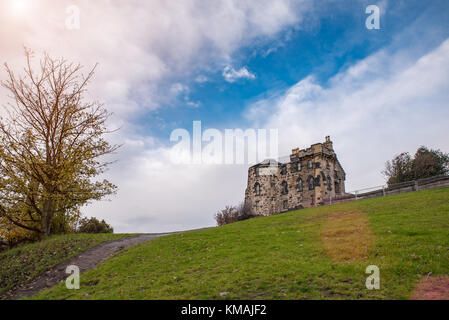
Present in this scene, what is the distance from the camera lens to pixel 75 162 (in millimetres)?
22656

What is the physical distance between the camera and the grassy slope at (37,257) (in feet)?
49.8

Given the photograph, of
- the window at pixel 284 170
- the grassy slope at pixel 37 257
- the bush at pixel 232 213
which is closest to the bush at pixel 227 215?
the bush at pixel 232 213

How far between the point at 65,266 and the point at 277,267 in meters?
12.3

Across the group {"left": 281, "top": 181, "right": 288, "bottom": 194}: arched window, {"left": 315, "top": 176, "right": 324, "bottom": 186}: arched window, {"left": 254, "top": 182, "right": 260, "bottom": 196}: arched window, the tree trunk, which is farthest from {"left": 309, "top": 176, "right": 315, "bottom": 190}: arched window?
the tree trunk

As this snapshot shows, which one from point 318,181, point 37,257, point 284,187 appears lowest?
point 37,257

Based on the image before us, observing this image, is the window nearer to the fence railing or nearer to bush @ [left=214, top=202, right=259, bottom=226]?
bush @ [left=214, top=202, right=259, bottom=226]

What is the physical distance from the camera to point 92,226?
1348 inches

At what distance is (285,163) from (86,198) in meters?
36.1

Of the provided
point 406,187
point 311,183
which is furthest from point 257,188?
point 406,187

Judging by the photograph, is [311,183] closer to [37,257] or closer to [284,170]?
[284,170]

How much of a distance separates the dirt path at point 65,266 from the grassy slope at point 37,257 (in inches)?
20.1

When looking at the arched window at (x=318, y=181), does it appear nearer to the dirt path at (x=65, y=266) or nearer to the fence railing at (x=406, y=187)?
the fence railing at (x=406, y=187)
